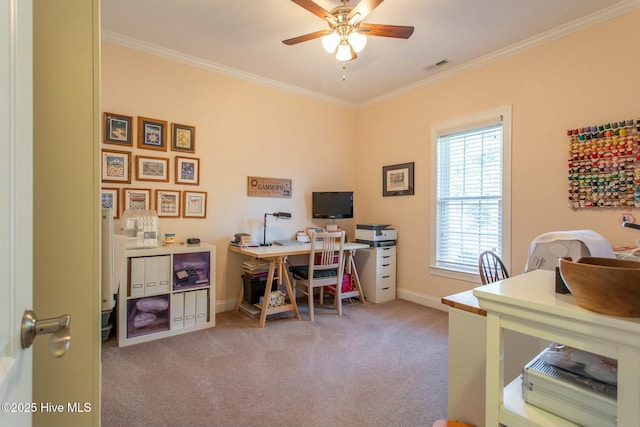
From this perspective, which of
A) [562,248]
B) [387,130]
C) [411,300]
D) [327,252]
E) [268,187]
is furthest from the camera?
[387,130]

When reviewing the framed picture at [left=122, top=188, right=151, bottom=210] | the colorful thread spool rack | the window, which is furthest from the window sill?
the framed picture at [left=122, top=188, right=151, bottom=210]

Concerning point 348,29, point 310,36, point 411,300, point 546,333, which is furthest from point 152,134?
point 411,300

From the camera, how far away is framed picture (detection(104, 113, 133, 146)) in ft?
9.10

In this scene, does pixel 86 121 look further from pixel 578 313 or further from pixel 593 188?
pixel 593 188

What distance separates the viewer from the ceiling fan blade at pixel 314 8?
1861 millimetres

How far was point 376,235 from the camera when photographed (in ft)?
A: 12.5

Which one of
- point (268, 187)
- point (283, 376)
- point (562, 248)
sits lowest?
point (283, 376)

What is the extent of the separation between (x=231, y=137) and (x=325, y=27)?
5.01 ft

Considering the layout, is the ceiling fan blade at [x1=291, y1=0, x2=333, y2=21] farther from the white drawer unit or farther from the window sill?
the window sill

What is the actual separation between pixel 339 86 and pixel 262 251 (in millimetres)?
2290

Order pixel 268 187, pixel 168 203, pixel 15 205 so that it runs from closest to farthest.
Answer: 1. pixel 15 205
2. pixel 168 203
3. pixel 268 187

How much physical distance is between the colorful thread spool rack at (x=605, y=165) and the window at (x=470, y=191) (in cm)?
53

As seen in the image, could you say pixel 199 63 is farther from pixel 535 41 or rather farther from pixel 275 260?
pixel 535 41

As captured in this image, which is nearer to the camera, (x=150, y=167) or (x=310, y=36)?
(x=310, y=36)
